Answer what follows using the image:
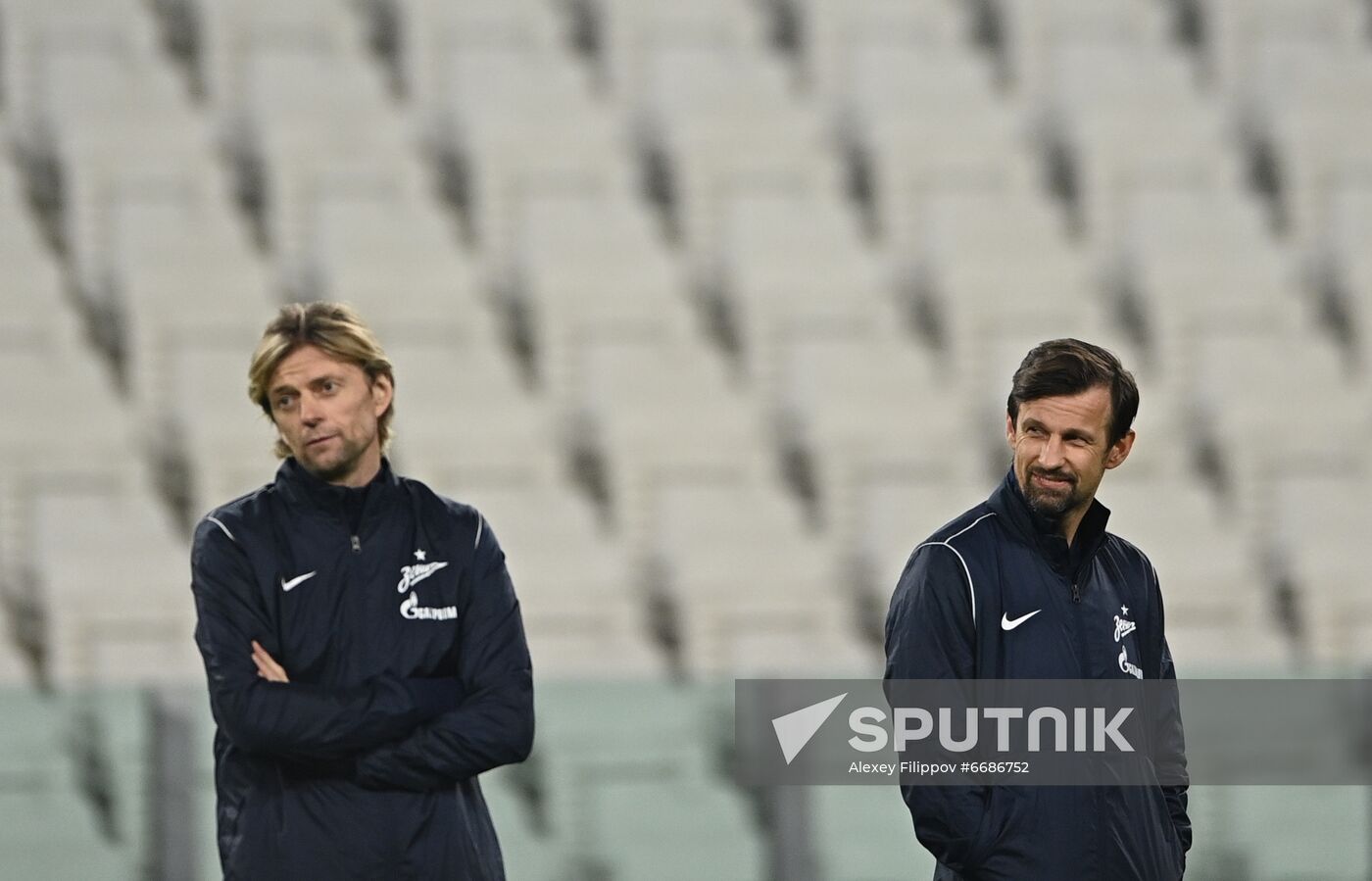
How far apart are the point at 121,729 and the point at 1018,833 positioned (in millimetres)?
1704

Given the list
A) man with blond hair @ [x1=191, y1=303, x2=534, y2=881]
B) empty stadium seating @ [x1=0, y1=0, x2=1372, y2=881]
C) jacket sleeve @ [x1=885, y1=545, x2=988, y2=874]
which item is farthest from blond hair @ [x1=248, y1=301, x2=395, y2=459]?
empty stadium seating @ [x1=0, y1=0, x2=1372, y2=881]

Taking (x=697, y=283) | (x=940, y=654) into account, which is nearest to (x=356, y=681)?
(x=940, y=654)

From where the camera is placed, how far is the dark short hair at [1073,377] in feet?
5.46

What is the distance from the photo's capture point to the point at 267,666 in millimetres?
1785

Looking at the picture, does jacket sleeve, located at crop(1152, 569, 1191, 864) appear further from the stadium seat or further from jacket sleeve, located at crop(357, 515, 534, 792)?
the stadium seat

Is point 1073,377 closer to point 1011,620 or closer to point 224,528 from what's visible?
point 1011,620

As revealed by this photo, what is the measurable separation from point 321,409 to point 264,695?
280 millimetres

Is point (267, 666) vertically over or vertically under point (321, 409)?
under

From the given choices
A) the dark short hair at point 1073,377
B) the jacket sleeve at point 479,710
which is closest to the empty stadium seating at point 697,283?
the jacket sleeve at point 479,710

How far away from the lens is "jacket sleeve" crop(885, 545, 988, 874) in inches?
63.2

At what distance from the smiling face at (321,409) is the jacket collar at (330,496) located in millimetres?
12

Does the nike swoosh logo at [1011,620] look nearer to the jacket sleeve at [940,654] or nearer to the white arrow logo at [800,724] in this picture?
the jacket sleeve at [940,654]

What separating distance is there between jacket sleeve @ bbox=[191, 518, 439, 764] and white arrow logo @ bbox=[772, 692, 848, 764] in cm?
117

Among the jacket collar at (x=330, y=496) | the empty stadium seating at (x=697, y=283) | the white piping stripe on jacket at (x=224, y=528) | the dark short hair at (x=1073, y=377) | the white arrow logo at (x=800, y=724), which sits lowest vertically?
the white arrow logo at (x=800, y=724)
